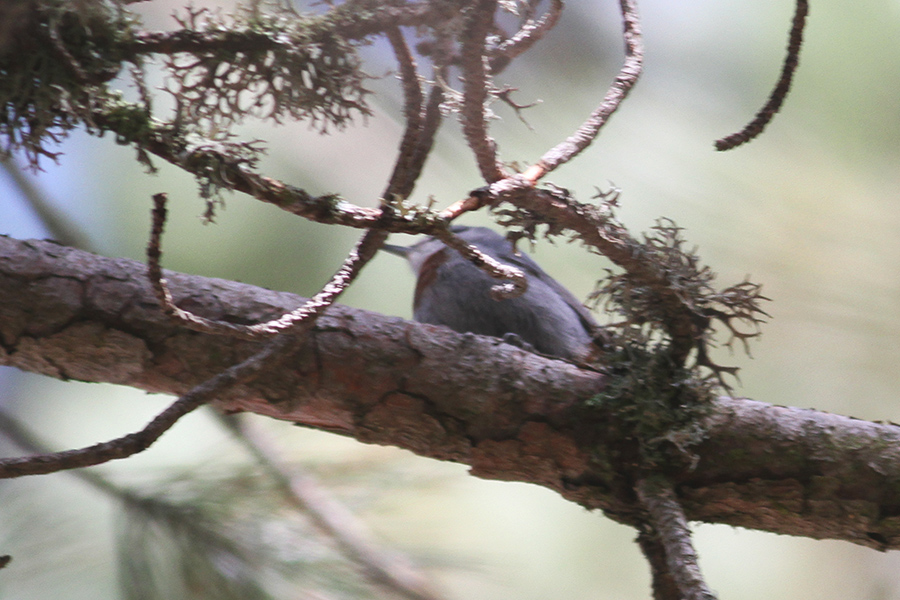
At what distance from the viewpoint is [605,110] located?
0.57m

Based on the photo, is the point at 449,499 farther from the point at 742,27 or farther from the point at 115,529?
the point at 742,27

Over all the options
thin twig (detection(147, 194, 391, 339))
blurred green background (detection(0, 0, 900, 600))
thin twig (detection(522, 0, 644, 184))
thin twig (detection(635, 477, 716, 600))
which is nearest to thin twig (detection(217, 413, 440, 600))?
blurred green background (detection(0, 0, 900, 600))

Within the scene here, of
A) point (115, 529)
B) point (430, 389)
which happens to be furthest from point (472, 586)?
point (115, 529)

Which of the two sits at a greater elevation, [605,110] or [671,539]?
[605,110]

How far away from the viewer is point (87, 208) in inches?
39.1

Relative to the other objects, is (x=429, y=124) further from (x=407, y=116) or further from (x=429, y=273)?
(x=429, y=273)

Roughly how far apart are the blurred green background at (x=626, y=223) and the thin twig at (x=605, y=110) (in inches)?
7.6

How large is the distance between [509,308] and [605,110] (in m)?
0.52

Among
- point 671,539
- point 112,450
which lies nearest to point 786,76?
point 671,539

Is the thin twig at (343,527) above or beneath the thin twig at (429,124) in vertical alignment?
beneath

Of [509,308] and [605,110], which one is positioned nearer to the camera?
[605,110]

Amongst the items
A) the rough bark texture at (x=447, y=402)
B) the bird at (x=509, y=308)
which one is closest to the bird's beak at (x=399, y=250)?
the bird at (x=509, y=308)

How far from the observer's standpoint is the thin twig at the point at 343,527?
0.77 meters

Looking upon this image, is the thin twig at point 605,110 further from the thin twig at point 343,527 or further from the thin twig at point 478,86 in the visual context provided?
the thin twig at point 343,527
